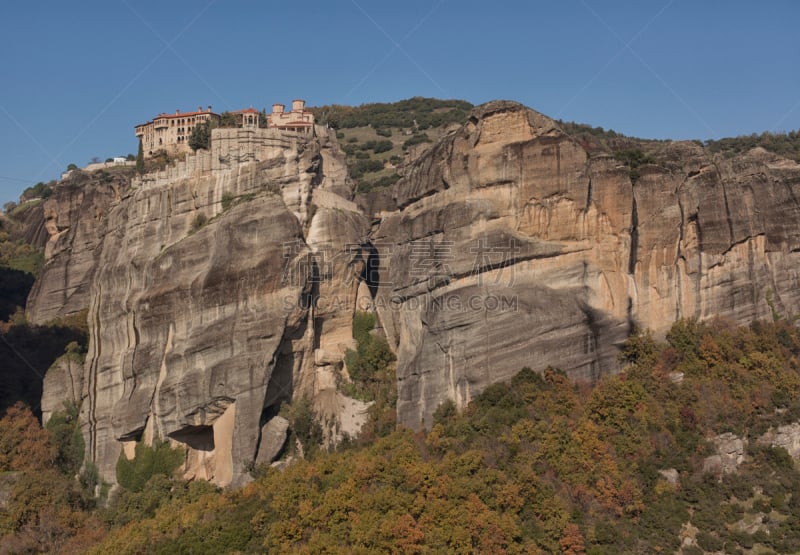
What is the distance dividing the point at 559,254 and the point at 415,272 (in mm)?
5850

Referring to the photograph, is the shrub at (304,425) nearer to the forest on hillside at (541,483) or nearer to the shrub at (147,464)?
the forest on hillside at (541,483)

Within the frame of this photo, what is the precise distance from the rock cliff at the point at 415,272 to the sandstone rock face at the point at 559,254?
74 mm

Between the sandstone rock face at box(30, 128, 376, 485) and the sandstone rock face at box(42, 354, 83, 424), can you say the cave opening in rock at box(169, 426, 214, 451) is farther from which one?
the sandstone rock face at box(42, 354, 83, 424)

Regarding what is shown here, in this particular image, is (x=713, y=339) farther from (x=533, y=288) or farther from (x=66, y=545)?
(x=66, y=545)

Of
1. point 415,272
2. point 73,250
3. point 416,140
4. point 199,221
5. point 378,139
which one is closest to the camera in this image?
point 415,272

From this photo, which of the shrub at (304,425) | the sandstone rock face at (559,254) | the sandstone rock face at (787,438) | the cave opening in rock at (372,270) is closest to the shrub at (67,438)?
the shrub at (304,425)

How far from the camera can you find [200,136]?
5900 centimetres

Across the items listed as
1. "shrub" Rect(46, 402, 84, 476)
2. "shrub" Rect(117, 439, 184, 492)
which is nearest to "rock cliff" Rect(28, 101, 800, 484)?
"shrub" Rect(117, 439, 184, 492)

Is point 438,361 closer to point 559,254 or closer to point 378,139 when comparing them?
point 559,254

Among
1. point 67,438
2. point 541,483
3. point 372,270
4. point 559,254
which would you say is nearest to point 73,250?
point 67,438

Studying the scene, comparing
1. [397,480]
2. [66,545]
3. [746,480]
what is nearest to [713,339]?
[746,480]

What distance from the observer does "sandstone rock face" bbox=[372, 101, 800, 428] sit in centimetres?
3531

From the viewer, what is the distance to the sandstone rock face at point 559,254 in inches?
1390

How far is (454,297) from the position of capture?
36.4m
